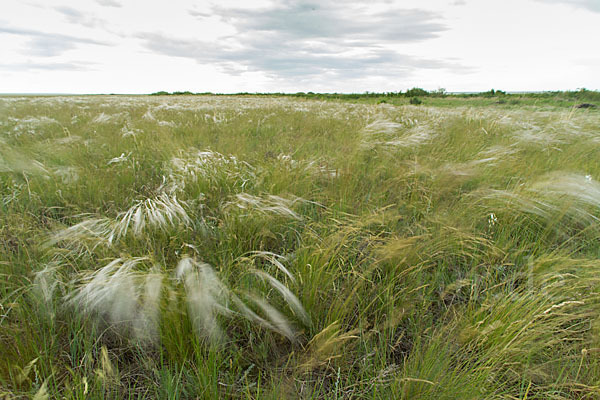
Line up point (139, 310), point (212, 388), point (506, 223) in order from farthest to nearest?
point (506, 223)
point (139, 310)
point (212, 388)

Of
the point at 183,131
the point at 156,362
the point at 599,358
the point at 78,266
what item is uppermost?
the point at 183,131

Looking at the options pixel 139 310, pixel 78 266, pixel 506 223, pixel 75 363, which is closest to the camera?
pixel 75 363

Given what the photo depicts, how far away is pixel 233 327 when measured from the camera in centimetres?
126

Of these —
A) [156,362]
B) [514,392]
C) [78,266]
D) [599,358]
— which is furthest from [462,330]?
[78,266]

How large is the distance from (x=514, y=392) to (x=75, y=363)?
5.10 ft

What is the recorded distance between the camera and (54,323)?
115 cm

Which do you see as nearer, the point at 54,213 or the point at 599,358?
the point at 599,358

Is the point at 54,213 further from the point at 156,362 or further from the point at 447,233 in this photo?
the point at 447,233

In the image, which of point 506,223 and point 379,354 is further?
point 506,223

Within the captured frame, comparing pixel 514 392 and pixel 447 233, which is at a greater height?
pixel 447 233

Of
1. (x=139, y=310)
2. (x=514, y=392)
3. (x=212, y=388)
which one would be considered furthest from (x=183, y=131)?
(x=514, y=392)

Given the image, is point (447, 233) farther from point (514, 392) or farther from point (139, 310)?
point (139, 310)

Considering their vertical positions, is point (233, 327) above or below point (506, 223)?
below

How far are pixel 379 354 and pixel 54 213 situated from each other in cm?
234
